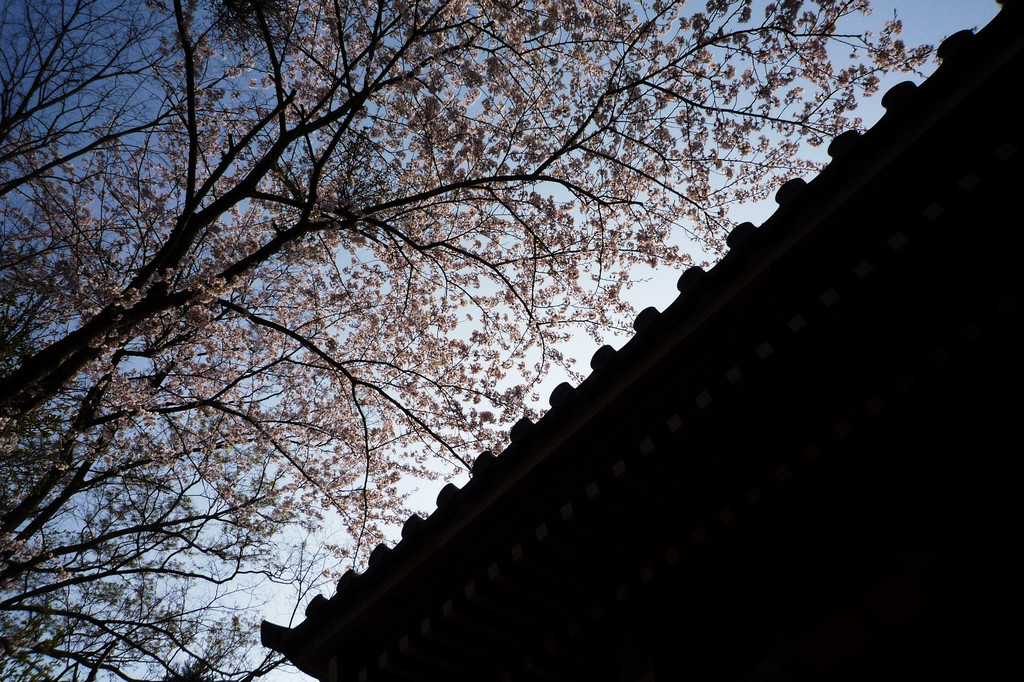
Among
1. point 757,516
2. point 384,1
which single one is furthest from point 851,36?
point 757,516

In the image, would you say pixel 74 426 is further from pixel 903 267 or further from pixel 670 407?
pixel 903 267

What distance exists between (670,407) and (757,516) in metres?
0.70

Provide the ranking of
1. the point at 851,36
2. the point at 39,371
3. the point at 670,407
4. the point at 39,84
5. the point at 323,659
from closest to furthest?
the point at 670,407 < the point at 323,659 < the point at 39,371 < the point at 851,36 < the point at 39,84

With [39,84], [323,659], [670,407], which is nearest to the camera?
[670,407]

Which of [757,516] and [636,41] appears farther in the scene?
[636,41]

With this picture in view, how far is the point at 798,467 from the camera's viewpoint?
105 inches

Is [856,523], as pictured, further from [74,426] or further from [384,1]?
[74,426]

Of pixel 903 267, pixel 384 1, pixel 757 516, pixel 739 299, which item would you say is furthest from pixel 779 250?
pixel 384 1

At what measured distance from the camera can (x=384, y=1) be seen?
23.4 ft

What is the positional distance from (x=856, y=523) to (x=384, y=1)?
7395 mm

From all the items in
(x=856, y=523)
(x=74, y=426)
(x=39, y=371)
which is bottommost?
(x=856, y=523)

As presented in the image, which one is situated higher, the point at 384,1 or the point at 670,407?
the point at 384,1

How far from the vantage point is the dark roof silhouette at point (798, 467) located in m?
2.26

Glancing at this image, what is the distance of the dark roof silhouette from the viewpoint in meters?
2.26
